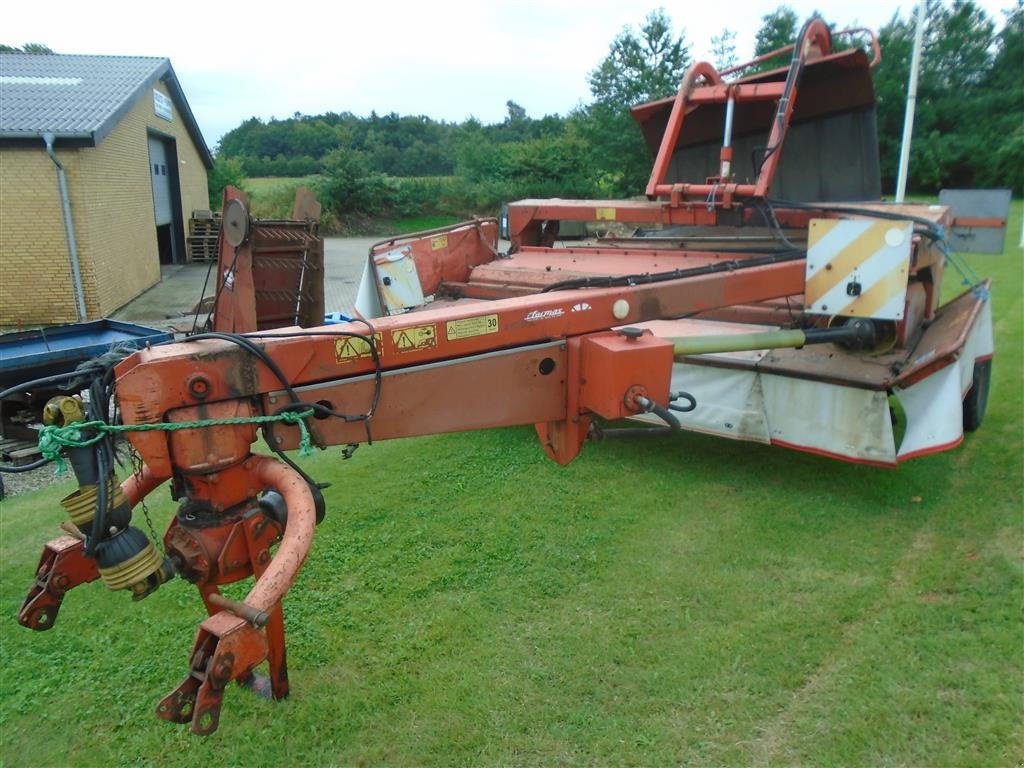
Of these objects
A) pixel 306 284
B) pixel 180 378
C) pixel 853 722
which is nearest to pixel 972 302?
pixel 853 722

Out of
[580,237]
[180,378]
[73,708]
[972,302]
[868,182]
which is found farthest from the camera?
[580,237]

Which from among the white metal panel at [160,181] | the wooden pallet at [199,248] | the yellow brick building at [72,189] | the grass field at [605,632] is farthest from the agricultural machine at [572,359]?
the wooden pallet at [199,248]

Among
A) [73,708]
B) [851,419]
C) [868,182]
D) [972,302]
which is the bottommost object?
[73,708]

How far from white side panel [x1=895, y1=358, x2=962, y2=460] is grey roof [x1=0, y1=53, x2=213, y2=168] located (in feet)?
43.5

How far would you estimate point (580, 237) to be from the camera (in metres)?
6.69

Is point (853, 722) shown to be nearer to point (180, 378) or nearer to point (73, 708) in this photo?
point (180, 378)

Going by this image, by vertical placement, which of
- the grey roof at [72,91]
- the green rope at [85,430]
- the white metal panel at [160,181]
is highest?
the grey roof at [72,91]

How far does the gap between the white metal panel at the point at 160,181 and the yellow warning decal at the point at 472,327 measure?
62.9ft

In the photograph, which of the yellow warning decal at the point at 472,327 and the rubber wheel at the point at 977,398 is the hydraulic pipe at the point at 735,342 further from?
the rubber wheel at the point at 977,398

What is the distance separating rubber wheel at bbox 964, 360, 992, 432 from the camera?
5.13 m

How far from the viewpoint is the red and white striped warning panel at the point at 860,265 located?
3.61 metres

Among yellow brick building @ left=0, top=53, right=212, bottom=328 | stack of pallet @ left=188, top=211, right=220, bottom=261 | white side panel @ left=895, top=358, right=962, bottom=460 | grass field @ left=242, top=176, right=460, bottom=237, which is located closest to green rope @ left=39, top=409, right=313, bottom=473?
white side panel @ left=895, top=358, right=962, bottom=460

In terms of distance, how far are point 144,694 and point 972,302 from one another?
476 centimetres

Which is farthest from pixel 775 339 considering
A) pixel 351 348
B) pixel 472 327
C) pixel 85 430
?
pixel 85 430
